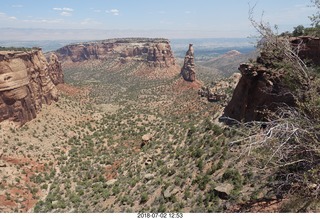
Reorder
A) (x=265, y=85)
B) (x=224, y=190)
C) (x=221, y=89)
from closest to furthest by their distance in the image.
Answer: (x=224, y=190), (x=265, y=85), (x=221, y=89)

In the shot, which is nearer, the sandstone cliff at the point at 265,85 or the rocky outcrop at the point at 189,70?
the sandstone cliff at the point at 265,85

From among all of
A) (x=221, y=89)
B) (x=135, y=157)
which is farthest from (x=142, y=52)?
(x=135, y=157)

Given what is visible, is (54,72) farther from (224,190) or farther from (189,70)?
(224,190)

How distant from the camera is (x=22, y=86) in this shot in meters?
47.2

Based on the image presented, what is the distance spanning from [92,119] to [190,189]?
47030 millimetres

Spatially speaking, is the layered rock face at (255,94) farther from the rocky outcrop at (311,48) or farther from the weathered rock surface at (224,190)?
the weathered rock surface at (224,190)

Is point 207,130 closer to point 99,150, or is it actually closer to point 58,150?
point 99,150

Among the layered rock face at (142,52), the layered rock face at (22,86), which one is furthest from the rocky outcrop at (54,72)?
the layered rock face at (142,52)

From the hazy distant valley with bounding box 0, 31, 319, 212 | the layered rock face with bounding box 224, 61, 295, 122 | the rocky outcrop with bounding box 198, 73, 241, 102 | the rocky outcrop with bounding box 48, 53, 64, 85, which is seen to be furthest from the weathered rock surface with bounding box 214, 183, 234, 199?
the rocky outcrop with bounding box 48, 53, 64, 85

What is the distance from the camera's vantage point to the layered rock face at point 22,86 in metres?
43.5

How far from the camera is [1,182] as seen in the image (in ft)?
108

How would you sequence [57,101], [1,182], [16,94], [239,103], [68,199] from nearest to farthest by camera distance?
1. [239,103]
2. [68,199]
3. [1,182]
4. [16,94]
5. [57,101]

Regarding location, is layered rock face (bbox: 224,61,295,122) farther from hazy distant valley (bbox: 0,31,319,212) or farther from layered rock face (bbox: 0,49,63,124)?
layered rock face (bbox: 0,49,63,124)

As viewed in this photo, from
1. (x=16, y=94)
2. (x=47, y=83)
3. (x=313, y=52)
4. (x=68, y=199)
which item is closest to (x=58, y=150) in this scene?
(x=16, y=94)
